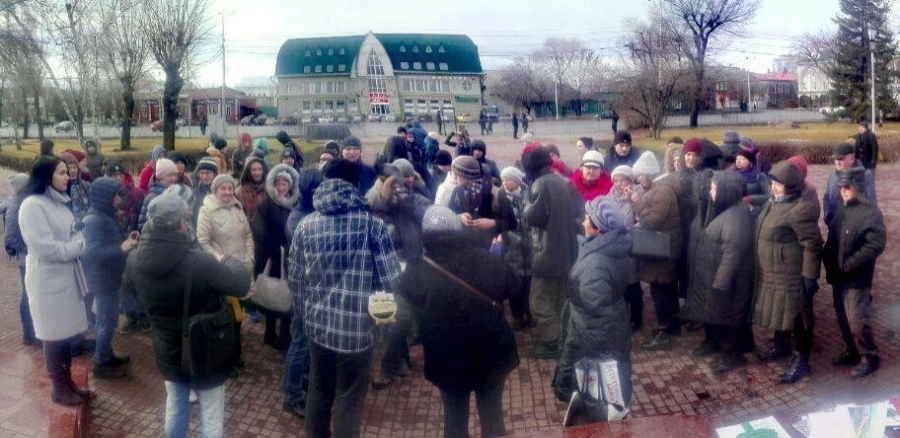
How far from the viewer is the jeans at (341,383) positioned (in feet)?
13.3

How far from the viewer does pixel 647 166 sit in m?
7.25

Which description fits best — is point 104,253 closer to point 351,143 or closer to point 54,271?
point 54,271

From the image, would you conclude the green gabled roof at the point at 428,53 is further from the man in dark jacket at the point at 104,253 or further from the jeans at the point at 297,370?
the jeans at the point at 297,370

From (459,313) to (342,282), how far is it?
683 millimetres

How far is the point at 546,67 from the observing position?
8331 centimetres

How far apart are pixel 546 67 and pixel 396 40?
18090 millimetres

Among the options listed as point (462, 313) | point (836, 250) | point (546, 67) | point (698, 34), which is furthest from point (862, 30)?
point (462, 313)

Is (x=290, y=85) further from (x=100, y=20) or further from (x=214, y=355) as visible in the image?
(x=214, y=355)

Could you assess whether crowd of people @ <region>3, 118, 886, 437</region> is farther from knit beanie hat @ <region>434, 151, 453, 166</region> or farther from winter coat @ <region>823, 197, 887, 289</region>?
knit beanie hat @ <region>434, 151, 453, 166</region>

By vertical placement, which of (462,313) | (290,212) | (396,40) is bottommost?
(462,313)

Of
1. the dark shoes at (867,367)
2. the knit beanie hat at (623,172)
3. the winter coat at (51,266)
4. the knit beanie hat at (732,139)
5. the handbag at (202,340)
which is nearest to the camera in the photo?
the handbag at (202,340)

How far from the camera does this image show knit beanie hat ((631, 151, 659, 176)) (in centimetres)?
722

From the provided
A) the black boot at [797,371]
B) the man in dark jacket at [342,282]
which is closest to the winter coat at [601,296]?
the man in dark jacket at [342,282]

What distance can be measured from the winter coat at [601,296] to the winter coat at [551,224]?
1.65 m
